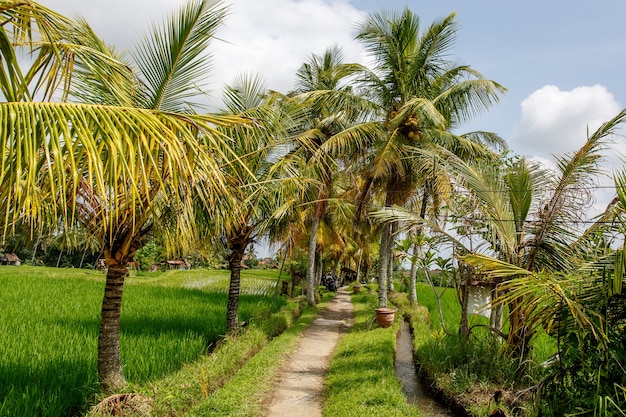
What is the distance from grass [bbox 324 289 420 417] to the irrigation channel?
0.35m

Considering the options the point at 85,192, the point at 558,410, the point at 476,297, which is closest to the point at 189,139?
the point at 85,192

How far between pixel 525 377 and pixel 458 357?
95 cm

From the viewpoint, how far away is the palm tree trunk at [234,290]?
8656 millimetres

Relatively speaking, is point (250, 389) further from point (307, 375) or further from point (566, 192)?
point (566, 192)

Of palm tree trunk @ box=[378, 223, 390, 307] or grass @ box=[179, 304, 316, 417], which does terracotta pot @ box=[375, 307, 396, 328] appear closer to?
palm tree trunk @ box=[378, 223, 390, 307]

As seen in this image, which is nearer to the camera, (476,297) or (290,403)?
(290,403)

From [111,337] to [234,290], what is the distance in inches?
166

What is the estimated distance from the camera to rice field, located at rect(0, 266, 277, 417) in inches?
167

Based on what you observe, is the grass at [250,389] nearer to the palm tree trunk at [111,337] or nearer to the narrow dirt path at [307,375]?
the narrow dirt path at [307,375]

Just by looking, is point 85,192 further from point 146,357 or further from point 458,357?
point 458,357

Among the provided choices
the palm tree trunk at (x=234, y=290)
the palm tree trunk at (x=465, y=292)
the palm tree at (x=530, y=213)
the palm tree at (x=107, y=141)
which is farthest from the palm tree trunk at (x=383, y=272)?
the palm tree at (x=107, y=141)

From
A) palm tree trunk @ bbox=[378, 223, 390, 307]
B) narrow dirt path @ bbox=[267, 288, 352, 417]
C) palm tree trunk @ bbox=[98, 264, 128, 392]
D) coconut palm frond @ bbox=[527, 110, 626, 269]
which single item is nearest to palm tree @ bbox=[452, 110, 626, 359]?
coconut palm frond @ bbox=[527, 110, 626, 269]

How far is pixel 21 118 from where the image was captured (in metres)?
2.14

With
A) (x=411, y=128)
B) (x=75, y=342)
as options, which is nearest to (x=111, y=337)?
(x=75, y=342)
